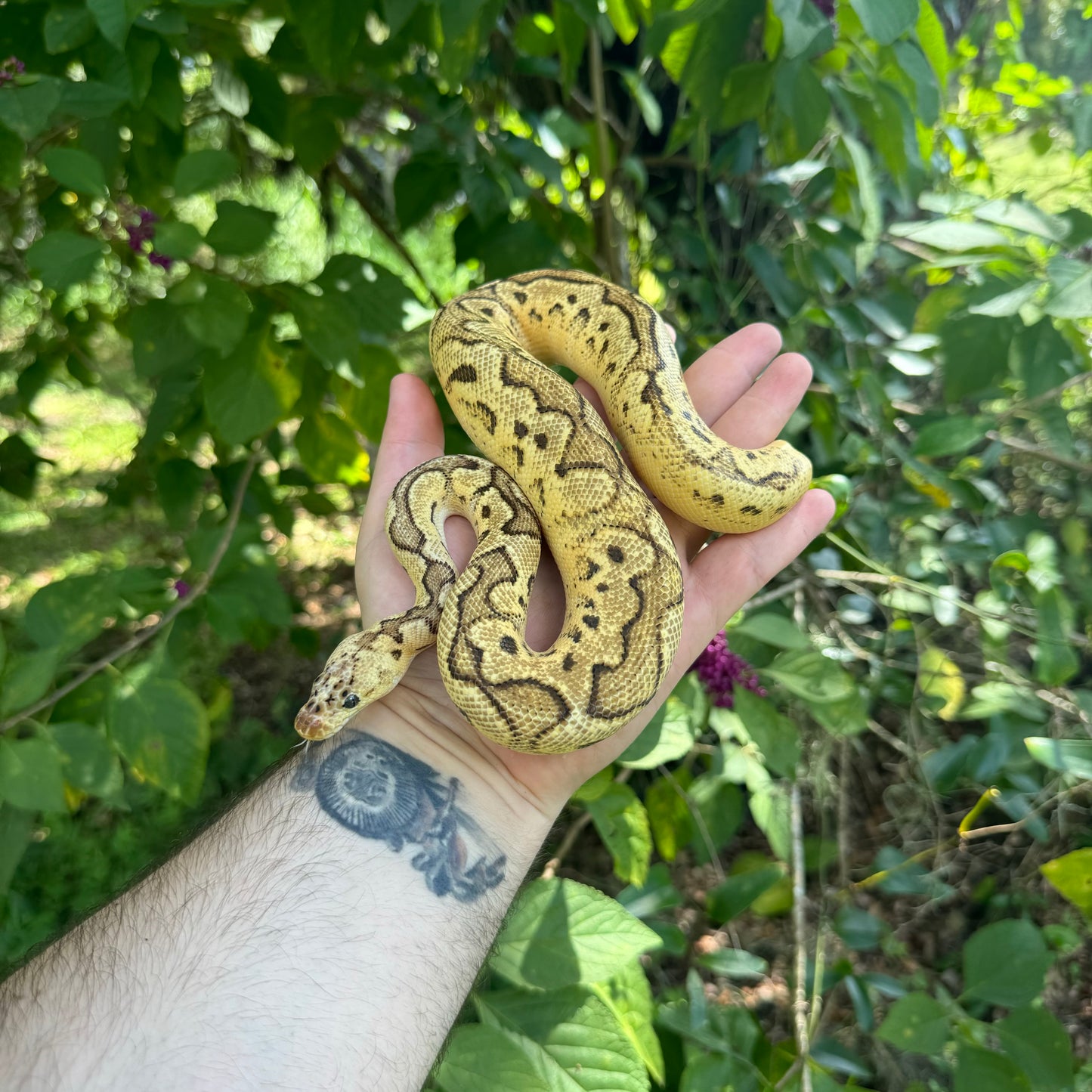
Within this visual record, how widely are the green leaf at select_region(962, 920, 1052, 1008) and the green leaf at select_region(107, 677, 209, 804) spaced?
291cm

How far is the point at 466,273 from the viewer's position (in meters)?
9.08

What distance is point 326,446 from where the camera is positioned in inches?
159

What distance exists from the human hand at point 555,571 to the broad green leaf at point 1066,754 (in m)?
1.18

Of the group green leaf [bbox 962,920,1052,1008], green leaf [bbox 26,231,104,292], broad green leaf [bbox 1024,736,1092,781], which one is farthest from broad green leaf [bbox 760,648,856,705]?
green leaf [bbox 26,231,104,292]

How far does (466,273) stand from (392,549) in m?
6.29

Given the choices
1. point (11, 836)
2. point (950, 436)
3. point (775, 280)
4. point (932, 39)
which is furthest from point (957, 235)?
point (11, 836)

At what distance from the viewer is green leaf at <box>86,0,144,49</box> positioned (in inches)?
86.0

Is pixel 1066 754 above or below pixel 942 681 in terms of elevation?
above

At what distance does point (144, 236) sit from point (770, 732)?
342 centimetres

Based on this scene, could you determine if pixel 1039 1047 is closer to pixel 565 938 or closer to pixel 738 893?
pixel 738 893

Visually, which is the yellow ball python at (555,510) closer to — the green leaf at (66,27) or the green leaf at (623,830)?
the green leaf at (623,830)

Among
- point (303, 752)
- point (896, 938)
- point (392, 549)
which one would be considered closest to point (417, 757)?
point (303, 752)

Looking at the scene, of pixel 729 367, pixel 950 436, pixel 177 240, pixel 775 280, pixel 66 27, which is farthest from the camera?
pixel 775 280

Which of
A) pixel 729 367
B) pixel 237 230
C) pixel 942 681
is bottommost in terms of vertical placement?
pixel 942 681
